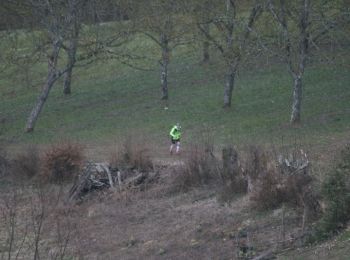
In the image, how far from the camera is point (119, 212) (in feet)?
73.3

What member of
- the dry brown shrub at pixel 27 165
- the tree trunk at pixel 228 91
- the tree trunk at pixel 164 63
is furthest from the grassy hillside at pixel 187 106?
the dry brown shrub at pixel 27 165

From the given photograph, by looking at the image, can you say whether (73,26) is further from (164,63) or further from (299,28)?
(299,28)

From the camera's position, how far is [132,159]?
2567 cm

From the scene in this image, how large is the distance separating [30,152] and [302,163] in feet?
43.6

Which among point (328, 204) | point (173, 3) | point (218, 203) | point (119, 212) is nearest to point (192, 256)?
point (328, 204)

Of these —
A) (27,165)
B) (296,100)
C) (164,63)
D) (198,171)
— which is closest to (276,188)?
(198,171)

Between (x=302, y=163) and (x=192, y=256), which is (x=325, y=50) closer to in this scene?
(x=302, y=163)

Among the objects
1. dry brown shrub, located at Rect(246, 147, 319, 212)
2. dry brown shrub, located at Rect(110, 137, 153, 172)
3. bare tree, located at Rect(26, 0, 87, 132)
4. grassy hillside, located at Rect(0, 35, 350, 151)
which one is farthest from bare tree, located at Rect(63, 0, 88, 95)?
dry brown shrub, located at Rect(246, 147, 319, 212)

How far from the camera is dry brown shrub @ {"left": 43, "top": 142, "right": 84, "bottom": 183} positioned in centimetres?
2677

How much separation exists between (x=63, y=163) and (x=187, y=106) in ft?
41.7

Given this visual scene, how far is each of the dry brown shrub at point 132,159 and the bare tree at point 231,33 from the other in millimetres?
9531

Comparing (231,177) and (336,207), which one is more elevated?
(336,207)

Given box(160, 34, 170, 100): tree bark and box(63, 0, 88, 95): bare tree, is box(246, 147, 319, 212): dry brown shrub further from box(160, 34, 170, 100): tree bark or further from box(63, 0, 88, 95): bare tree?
box(160, 34, 170, 100): tree bark

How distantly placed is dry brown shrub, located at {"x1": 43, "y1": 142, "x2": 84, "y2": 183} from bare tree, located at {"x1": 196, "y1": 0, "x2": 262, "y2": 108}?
9.75 metres
